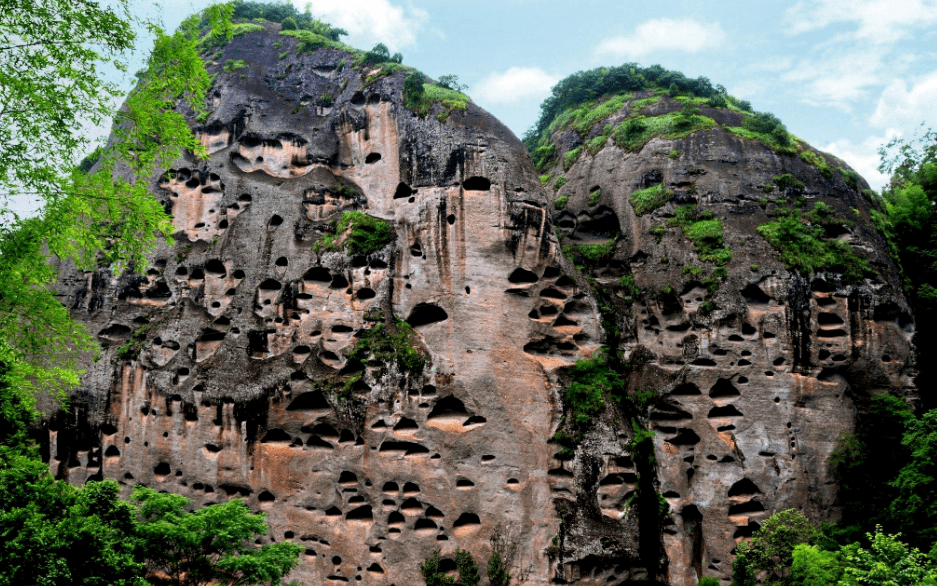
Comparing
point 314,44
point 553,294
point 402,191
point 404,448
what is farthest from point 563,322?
point 314,44

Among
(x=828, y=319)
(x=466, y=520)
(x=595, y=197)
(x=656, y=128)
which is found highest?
(x=656, y=128)

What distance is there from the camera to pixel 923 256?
79.8ft

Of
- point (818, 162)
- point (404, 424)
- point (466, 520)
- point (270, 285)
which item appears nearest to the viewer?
point (466, 520)

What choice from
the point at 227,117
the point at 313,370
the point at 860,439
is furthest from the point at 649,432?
the point at 227,117

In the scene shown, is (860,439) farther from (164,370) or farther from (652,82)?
(164,370)

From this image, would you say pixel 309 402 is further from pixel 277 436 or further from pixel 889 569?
pixel 889 569

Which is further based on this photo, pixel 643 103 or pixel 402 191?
pixel 643 103

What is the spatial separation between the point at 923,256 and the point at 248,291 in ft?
78.5

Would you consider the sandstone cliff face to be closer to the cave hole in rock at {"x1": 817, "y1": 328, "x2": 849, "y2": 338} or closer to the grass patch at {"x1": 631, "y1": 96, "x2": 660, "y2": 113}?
the cave hole in rock at {"x1": 817, "y1": 328, "x2": 849, "y2": 338}

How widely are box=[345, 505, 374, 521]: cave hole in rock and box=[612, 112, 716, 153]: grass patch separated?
16322mm

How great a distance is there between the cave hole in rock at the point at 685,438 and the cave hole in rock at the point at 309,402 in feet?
36.0

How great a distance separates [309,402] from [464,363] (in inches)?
199

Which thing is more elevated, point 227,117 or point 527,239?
point 227,117

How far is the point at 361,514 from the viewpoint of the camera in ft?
66.0
